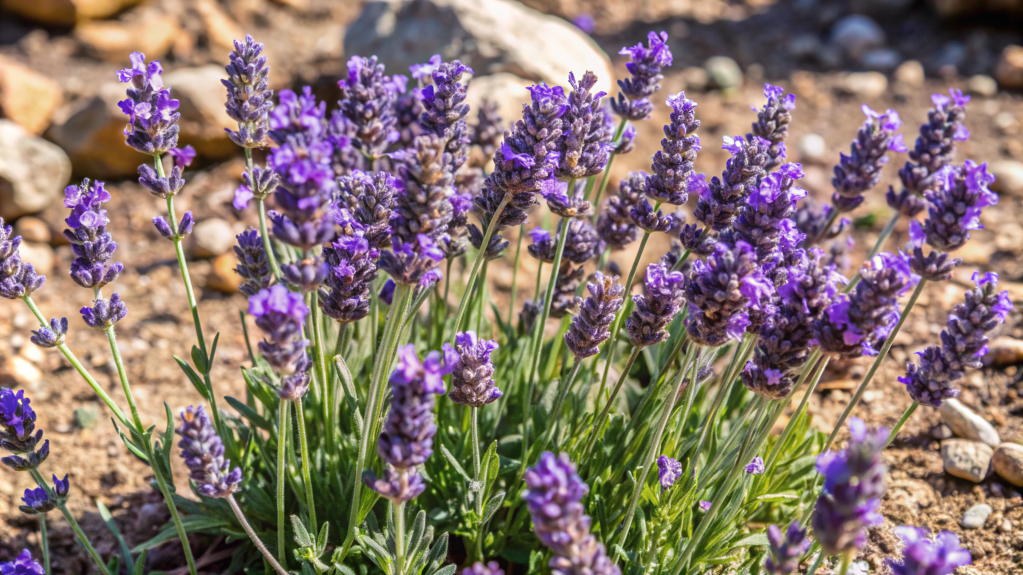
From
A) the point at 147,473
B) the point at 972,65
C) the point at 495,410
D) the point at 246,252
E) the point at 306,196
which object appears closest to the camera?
the point at 306,196

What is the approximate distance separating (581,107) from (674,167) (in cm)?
44

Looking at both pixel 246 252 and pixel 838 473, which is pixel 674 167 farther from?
pixel 246 252

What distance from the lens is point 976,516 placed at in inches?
137

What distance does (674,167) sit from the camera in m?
2.80

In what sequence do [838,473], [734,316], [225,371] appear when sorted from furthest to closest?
[225,371] < [734,316] < [838,473]

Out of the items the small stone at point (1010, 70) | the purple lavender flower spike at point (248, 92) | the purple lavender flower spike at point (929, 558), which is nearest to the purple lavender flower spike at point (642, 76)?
the purple lavender flower spike at point (248, 92)

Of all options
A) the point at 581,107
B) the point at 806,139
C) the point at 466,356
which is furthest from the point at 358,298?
the point at 806,139

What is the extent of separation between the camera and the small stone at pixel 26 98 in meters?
6.40

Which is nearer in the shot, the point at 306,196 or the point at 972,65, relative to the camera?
the point at 306,196

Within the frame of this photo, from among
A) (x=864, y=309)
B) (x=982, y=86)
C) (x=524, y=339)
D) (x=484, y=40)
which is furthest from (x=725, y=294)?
(x=982, y=86)

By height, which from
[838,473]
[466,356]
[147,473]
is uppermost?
[838,473]

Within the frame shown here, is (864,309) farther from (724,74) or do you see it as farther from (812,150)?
(724,74)

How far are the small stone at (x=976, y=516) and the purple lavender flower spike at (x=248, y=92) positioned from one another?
3412 mm

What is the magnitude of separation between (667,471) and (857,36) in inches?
311
